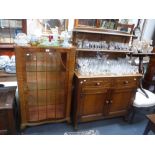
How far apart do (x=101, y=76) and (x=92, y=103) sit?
1.37ft

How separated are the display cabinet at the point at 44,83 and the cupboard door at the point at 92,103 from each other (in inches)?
8.0

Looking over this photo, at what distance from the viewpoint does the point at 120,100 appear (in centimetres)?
226

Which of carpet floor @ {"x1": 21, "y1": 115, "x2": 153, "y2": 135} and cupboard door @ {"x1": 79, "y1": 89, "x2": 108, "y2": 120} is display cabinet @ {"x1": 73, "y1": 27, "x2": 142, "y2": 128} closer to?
cupboard door @ {"x1": 79, "y1": 89, "x2": 108, "y2": 120}

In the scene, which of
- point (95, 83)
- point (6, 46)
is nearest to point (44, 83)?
point (95, 83)

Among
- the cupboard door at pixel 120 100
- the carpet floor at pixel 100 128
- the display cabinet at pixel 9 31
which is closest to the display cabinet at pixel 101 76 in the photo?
the cupboard door at pixel 120 100

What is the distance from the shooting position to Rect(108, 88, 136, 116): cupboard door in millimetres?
2174

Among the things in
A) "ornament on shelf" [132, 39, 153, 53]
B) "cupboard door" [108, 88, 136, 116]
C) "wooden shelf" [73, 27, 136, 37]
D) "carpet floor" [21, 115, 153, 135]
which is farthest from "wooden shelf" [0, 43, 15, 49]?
"ornament on shelf" [132, 39, 153, 53]

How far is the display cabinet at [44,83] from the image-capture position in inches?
67.9

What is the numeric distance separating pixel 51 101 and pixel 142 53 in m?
1.52

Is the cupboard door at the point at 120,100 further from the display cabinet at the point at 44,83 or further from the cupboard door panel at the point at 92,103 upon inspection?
the display cabinet at the point at 44,83

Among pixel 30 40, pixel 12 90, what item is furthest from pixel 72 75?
pixel 12 90

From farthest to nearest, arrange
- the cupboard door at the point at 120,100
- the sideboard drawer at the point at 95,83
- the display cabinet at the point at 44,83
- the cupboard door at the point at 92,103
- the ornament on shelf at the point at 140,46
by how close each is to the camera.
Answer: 1. the ornament on shelf at the point at 140,46
2. the cupboard door at the point at 120,100
3. the cupboard door at the point at 92,103
4. the sideboard drawer at the point at 95,83
5. the display cabinet at the point at 44,83

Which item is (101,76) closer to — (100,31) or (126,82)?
(126,82)
